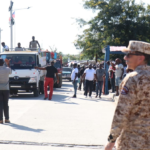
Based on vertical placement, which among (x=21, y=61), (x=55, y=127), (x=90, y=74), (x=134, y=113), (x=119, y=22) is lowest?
(x=55, y=127)

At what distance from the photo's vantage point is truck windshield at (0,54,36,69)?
58.7 ft

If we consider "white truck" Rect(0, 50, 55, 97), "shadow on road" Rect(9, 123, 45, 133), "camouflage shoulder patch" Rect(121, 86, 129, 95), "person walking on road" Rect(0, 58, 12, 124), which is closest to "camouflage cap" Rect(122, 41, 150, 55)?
"camouflage shoulder patch" Rect(121, 86, 129, 95)

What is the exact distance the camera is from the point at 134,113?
3.14 metres

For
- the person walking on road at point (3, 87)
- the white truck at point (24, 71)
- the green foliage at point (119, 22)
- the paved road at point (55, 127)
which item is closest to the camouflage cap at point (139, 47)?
the paved road at point (55, 127)

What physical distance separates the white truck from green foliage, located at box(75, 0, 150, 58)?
20.4 m

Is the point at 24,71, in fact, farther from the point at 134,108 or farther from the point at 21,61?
the point at 134,108

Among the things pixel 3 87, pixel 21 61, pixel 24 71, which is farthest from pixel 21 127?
pixel 21 61

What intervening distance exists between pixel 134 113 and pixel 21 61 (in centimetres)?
1521

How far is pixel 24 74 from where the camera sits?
57.7 feet

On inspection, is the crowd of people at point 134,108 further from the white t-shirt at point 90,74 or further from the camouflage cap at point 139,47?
the white t-shirt at point 90,74

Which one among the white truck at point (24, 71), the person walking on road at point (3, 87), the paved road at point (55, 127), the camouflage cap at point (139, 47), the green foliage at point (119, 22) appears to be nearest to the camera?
the camouflage cap at point (139, 47)

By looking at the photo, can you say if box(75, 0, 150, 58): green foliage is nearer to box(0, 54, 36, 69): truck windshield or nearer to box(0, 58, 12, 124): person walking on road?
box(0, 54, 36, 69): truck windshield

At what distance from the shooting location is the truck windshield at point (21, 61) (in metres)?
17.9

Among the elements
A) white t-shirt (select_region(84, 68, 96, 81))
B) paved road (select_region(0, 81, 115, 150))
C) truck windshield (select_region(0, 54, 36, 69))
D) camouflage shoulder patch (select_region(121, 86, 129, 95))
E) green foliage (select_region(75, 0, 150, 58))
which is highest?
green foliage (select_region(75, 0, 150, 58))
